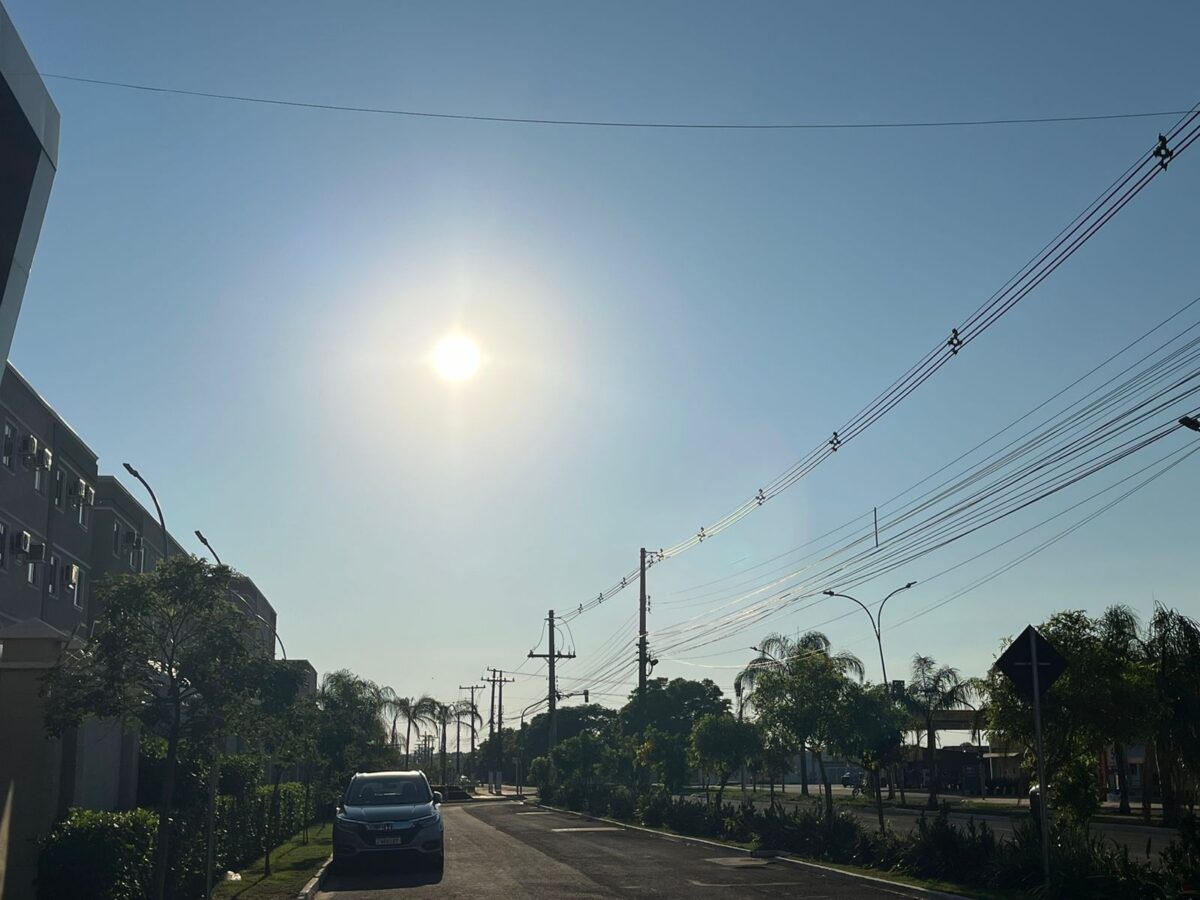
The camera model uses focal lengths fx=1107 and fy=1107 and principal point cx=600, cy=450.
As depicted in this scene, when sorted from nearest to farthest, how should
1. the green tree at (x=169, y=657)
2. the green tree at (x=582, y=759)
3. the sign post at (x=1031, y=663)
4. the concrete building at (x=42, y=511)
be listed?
the green tree at (x=169, y=657) → the sign post at (x=1031, y=663) → the concrete building at (x=42, y=511) → the green tree at (x=582, y=759)

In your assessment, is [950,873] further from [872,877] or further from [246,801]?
[246,801]

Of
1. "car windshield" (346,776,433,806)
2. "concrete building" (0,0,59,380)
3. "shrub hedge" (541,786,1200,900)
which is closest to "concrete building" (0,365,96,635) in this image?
"car windshield" (346,776,433,806)

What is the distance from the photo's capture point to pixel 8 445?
118 feet

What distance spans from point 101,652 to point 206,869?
5331 mm

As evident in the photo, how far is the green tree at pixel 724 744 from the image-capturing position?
38500 millimetres

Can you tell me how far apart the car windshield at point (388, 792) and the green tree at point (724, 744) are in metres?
16.9

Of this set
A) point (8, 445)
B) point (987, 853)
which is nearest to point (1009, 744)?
point (987, 853)

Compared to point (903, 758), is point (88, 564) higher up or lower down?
higher up

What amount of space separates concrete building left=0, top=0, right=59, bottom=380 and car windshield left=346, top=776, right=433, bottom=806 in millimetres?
15820

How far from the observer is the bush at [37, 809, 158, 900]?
1296 centimetres

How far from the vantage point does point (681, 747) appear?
4678 centimetres

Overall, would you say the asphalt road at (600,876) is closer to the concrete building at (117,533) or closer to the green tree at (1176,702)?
the green tree at (1176,702)

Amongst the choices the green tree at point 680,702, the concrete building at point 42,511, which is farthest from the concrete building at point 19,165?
the green tree at point 680,702

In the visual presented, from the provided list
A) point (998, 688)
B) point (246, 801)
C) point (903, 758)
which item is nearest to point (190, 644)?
point (246, 801)
